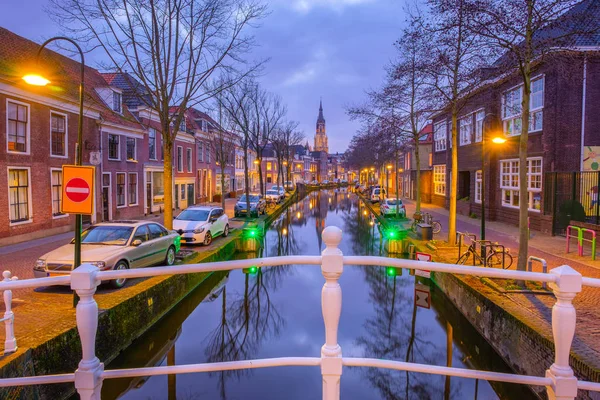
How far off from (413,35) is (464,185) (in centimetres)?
2049

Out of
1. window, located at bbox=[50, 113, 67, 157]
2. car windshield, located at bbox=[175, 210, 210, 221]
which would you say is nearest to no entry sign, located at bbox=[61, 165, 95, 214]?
car windshield, located at bbox=[175, 210, 210, 221]

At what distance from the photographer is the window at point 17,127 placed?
50.0ft

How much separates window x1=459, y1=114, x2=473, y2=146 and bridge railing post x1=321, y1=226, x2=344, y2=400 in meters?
26.0

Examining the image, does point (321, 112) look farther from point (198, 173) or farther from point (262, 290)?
point (262, 290)

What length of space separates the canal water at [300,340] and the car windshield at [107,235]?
2.44 metres

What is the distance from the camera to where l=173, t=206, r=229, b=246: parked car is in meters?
16.1

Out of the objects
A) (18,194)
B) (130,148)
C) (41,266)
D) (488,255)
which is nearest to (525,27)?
(488,255)

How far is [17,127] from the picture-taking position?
15664mm

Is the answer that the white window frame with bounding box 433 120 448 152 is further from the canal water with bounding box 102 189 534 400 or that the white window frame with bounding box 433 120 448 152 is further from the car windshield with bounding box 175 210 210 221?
the car windshield with bounding box 175 210 210 221

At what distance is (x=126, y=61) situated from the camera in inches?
543

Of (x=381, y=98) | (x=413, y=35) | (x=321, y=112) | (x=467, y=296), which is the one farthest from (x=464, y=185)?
(x=321, y=112)

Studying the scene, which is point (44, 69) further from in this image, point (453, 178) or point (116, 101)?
point (453, 178)

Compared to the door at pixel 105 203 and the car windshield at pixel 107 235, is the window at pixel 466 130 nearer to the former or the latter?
the car windshield at pixel 107 235

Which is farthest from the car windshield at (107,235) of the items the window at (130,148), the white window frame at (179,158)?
the white window frame at (179,158)
